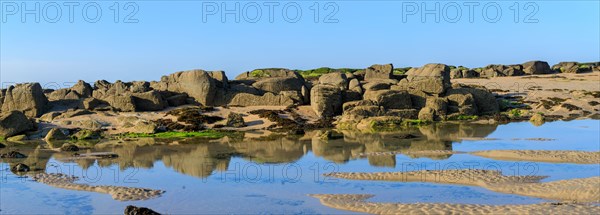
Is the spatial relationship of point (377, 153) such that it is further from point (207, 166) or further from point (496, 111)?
point (496, 111)

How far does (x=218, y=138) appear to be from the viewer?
31.5m

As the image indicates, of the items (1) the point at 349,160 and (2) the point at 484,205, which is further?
(1) the point at 349,160

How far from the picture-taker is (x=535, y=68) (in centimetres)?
7125

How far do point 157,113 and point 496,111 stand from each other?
24360mm

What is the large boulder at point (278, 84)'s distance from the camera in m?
44.6

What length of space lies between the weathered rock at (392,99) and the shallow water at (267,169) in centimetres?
800

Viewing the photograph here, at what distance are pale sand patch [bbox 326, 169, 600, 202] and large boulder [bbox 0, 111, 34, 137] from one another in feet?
73.1

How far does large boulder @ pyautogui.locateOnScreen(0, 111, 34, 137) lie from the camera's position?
32594 mm

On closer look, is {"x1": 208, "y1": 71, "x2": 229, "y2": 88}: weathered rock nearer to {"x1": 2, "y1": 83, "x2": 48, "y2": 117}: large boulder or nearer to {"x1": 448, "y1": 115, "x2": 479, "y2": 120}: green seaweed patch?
{"x1": 2, "y1": 83, "x2": 48, "y2": 117}: large boulder

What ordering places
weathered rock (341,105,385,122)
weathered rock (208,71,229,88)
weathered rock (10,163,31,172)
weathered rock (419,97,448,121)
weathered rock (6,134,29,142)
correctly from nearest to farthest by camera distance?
weathered rock (10,163,31,172) < weathered rock (6,134,29,142) < weathered rock (341,105,385,122) < weathered rock (419,97,448,121) < weathered rock (208,71,229,88)

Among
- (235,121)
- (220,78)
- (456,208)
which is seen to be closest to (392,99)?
(235,121)

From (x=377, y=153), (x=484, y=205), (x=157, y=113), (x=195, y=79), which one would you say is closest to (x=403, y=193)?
(x=484, y=205)

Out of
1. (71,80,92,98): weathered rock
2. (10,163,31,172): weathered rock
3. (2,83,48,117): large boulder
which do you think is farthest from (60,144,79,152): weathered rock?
(71,80,92,98): weathered rock

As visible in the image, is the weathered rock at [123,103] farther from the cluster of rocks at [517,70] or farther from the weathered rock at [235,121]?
the cluster of rocks at [517,70]
